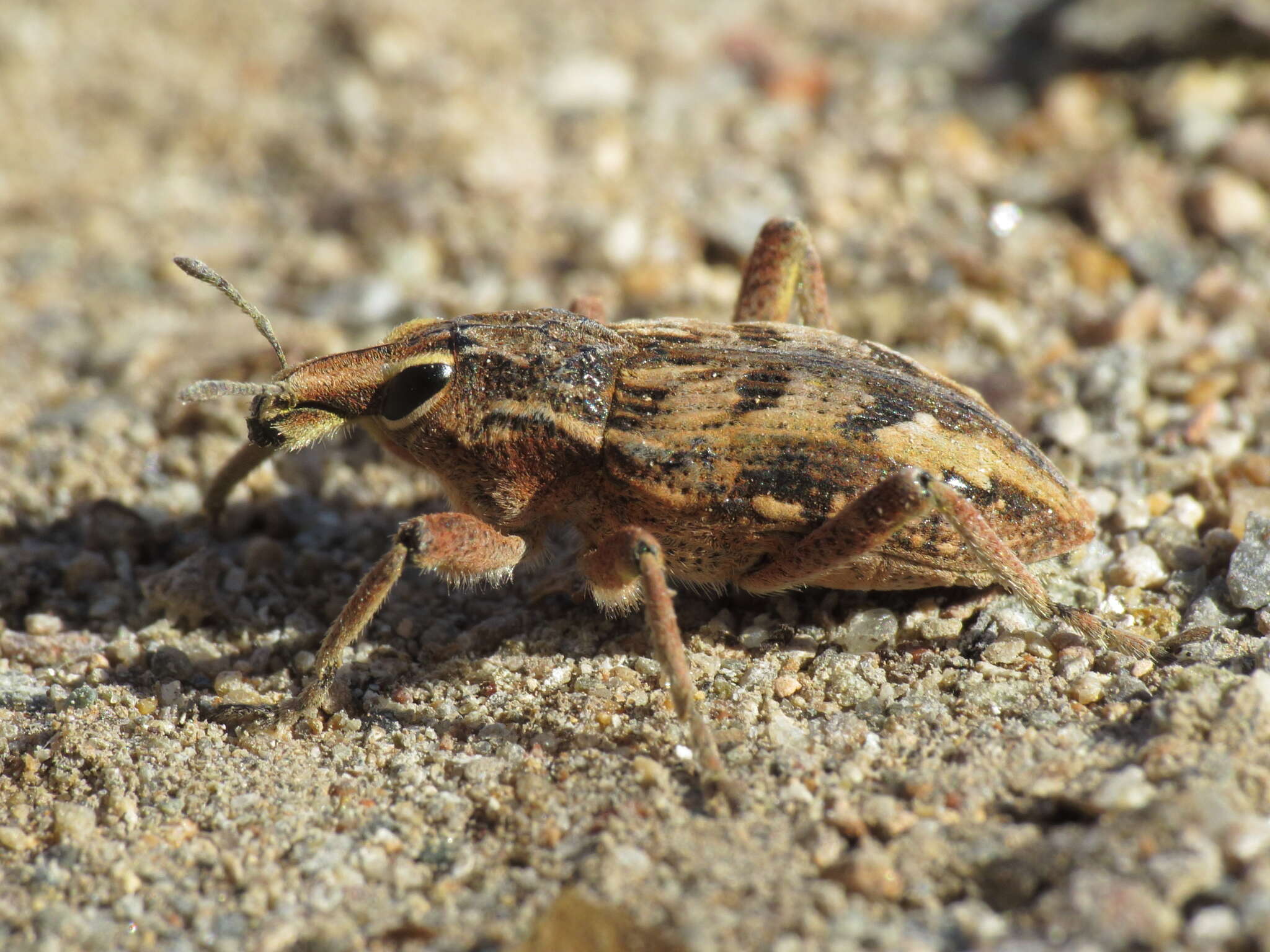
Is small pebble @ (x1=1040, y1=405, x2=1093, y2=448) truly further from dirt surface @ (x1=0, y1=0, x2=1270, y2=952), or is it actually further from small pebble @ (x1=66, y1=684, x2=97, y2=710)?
small pebble @ (x1=66, y1=684, x2=97, y2=710)

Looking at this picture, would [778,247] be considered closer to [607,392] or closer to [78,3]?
[607,392]

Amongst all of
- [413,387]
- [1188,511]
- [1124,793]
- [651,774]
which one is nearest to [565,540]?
[413,387]

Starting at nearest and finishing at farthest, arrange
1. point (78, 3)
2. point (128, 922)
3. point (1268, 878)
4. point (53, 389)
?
point (1268, 878) < point (128, 922) < point (53, 389) < point (78, 3)

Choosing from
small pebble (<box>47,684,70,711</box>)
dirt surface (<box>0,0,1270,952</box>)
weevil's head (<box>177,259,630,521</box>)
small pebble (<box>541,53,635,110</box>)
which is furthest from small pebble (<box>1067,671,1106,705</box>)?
small pebble (<box>541,53,635,110</box>)

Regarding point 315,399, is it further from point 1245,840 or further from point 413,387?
point 1245,840

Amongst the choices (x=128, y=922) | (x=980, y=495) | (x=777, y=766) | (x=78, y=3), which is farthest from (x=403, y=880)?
(x=78, y=3)

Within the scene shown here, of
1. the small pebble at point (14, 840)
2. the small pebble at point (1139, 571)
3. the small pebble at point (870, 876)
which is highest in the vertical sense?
the small pebble at point (1139, 571)

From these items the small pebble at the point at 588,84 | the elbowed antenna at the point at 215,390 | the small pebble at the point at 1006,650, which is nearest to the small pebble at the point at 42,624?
the elbowed antenna at the point at 215,390

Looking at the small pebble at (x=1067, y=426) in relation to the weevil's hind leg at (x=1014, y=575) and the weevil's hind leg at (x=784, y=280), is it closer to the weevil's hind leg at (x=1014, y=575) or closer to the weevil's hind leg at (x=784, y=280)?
the weevil's hind leg at (x=784, y=280)
